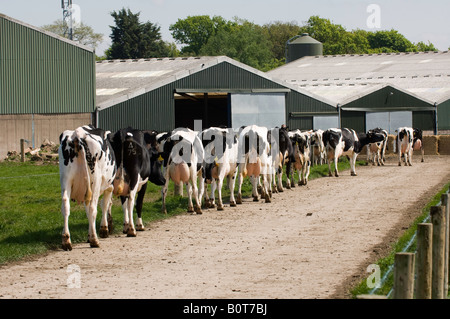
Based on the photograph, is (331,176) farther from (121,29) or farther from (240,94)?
(121,29)

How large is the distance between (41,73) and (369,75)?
3552 centimetres

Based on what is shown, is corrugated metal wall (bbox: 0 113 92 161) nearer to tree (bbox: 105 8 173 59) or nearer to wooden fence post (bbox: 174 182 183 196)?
wooden fence post (bbox: 174 182 183 196)

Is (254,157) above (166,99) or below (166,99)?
below

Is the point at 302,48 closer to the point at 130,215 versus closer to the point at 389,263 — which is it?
the point at 130,215

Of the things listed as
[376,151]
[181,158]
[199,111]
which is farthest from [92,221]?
[199,111]

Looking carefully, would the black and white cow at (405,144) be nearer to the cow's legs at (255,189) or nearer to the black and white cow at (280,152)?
the black and white cow at (280,152)

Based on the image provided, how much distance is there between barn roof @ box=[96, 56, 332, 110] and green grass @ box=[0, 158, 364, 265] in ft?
34.2

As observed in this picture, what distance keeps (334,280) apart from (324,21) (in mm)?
130193

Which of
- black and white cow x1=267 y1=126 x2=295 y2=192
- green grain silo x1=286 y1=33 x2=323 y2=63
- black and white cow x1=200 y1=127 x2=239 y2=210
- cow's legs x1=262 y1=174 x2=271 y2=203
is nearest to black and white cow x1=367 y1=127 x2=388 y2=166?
black and white cow x1=267 y1=126 x2=295 y2=192

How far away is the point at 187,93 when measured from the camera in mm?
45062

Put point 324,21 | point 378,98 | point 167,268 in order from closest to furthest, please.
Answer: point 167,268
point 378,98
point 324,21

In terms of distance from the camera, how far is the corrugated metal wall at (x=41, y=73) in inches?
1575
